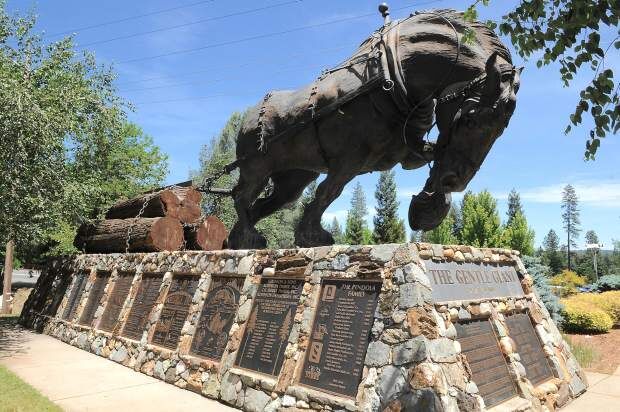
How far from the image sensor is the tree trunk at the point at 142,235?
8742mm

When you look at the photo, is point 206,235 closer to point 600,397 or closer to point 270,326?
point 270,326

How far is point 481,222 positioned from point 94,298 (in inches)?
1418

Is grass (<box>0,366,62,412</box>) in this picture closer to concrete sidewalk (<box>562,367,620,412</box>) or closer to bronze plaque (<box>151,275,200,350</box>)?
bronze plaque (<box>151,275,200,350</box>)

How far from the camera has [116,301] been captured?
8203mm

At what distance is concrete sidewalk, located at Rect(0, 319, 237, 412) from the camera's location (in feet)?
15.9

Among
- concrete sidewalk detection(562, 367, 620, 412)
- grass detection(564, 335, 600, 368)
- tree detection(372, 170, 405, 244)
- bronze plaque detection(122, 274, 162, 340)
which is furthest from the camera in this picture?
tree detection(372, 170, 405, 244)

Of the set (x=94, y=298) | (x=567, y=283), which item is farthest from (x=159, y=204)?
(x=567, y=283)

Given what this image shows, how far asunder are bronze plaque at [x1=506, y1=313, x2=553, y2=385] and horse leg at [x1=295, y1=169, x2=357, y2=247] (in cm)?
224

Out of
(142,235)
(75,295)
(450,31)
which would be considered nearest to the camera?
(450,31)

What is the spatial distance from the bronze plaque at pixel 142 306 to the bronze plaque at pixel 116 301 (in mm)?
448

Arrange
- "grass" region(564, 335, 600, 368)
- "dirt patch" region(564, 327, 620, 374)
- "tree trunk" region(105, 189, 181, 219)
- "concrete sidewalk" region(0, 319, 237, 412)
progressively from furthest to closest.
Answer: "tree trunk" region(105, 189, 181, 219) → "grass" region(564, 335, 600, 368) → "dirt patch" region(564, 327, 620, 374) → "concrete sidewalk" region(0, 319, 237, 412)

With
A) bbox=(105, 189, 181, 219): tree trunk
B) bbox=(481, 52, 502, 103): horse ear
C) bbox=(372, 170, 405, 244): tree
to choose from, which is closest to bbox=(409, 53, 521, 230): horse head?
bbox=(481, 52, 502, 103): horse ear

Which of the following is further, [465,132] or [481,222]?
[481,222]

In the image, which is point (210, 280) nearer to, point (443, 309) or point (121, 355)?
point (121, 355)
